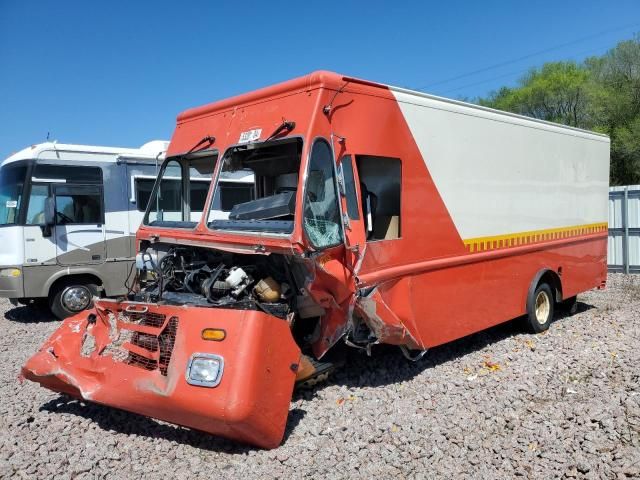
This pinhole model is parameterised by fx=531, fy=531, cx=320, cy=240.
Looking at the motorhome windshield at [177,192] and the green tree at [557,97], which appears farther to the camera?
the green tree at [557,97]

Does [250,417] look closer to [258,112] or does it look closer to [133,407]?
[133,407]

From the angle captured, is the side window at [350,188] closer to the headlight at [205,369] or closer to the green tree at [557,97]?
the headlight at [205,369]

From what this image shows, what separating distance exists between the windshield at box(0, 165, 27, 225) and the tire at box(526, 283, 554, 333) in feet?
26.3


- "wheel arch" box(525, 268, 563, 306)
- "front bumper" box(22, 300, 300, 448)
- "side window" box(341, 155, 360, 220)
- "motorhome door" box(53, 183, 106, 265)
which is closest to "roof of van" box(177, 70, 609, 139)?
"side window" box(341, 155, 360, 220)

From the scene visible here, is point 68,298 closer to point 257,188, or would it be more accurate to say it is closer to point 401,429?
point 257,188

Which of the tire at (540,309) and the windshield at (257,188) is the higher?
the windshield at (257,188)

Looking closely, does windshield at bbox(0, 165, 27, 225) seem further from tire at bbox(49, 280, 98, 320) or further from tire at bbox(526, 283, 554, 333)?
tire at bbox(526, 283, 554, 333)

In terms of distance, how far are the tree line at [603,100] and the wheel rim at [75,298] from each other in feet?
73.9

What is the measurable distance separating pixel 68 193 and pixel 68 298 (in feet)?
5.89

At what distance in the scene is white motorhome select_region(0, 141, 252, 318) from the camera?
8.69 meters

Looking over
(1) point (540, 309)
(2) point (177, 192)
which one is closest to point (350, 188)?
(2) point (177, 192)

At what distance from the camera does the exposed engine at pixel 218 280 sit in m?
4.41

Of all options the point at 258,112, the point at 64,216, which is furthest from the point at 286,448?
the point at 64,216

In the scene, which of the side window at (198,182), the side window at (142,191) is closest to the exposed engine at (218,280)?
the side window at (198,182)
